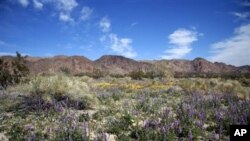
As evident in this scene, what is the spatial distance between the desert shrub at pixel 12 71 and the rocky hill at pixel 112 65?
64112 mm

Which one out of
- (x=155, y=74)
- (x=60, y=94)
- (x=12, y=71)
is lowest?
(x=60, y=94)

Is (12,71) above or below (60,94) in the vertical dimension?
above

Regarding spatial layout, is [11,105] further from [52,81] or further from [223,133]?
[223,133]

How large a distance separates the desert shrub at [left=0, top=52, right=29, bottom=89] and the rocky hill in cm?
6411

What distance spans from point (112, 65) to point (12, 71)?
102 meters

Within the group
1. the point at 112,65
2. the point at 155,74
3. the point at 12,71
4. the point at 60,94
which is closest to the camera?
the point at 60,94

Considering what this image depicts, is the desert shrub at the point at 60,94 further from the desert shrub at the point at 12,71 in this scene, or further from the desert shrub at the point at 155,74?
the desert shrub at the point at 155,74

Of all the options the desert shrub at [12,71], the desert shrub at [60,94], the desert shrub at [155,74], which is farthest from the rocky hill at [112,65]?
the desert shrub at [60,94]

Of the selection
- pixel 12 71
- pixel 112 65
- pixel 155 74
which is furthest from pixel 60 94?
pixel 112 65

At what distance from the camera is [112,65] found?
124 meters

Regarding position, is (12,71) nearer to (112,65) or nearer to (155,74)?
(155,74)

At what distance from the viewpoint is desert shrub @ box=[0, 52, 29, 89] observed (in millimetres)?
20950

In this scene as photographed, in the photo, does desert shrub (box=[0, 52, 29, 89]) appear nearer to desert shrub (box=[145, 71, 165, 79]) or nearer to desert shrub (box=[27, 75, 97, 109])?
desert shrub (box=[27, 75, 97, 109])

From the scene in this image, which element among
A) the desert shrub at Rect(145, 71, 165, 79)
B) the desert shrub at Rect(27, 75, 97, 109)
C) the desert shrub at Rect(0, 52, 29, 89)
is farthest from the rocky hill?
the desert shrub at Rect(27, 75, 97, 109)
